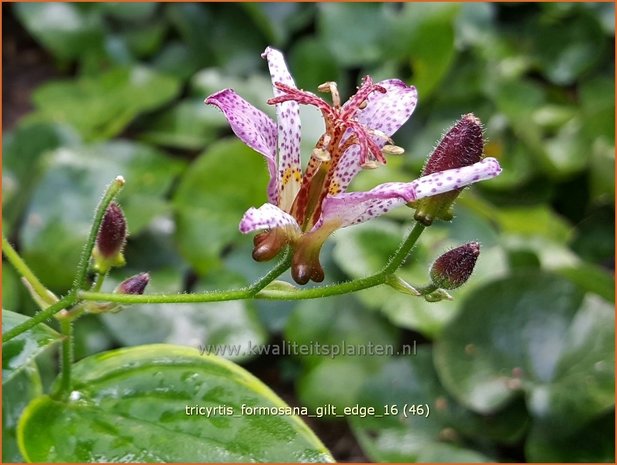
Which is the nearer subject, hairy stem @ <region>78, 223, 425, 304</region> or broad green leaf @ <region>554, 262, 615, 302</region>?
hairy stem @ <region>78, 223, 425, 304</region>

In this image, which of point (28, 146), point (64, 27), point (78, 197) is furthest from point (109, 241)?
point (64, 27)

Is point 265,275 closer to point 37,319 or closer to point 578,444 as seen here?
point 37,319

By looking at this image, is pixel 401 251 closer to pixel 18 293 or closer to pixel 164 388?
pixel 164 388

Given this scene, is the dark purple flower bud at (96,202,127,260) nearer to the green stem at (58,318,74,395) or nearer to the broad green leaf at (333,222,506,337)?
the green stem at (58,318,74,395)

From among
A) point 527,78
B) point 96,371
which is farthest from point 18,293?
point 527,78

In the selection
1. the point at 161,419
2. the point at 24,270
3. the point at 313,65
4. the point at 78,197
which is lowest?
the point at 161,419

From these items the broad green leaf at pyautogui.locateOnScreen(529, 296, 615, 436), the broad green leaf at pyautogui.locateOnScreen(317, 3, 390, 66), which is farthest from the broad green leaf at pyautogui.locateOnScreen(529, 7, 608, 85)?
the broad green leaf at pyautogui.locateOnScreen(529, 296, 615, 436)
